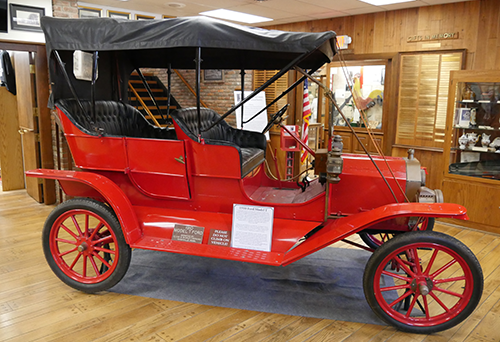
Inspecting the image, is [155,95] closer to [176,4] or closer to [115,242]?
[176,4]

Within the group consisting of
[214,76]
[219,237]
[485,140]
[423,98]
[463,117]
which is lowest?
[219,237]

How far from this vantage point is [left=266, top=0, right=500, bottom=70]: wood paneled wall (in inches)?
215

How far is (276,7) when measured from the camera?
21.5 feet

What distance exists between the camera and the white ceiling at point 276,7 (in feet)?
20.1

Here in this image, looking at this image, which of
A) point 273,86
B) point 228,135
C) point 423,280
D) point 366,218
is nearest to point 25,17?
point 228,135

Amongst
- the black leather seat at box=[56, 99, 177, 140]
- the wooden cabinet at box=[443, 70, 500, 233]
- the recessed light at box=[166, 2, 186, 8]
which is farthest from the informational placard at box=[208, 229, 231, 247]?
the recessed light at box=[166, 2, 186, 8]

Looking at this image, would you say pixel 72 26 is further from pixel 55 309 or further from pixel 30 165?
pixel 30 165

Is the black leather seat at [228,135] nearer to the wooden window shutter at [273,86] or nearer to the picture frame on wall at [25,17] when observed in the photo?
the picture frame on wall at [25,17]

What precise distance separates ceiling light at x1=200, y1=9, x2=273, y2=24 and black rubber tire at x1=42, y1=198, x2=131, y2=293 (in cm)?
494

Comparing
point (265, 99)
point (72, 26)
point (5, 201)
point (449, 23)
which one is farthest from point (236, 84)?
point (72, 26)

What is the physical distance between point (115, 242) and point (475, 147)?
4.61 meters

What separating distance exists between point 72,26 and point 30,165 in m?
3.86

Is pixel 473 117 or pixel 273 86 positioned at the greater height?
pixel 273 86

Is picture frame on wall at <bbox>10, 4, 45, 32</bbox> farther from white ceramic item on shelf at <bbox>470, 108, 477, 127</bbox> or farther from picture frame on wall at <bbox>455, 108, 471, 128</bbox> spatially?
white ceramic item on shelf at <bbox>470, 108, 477, 127</bbox>
